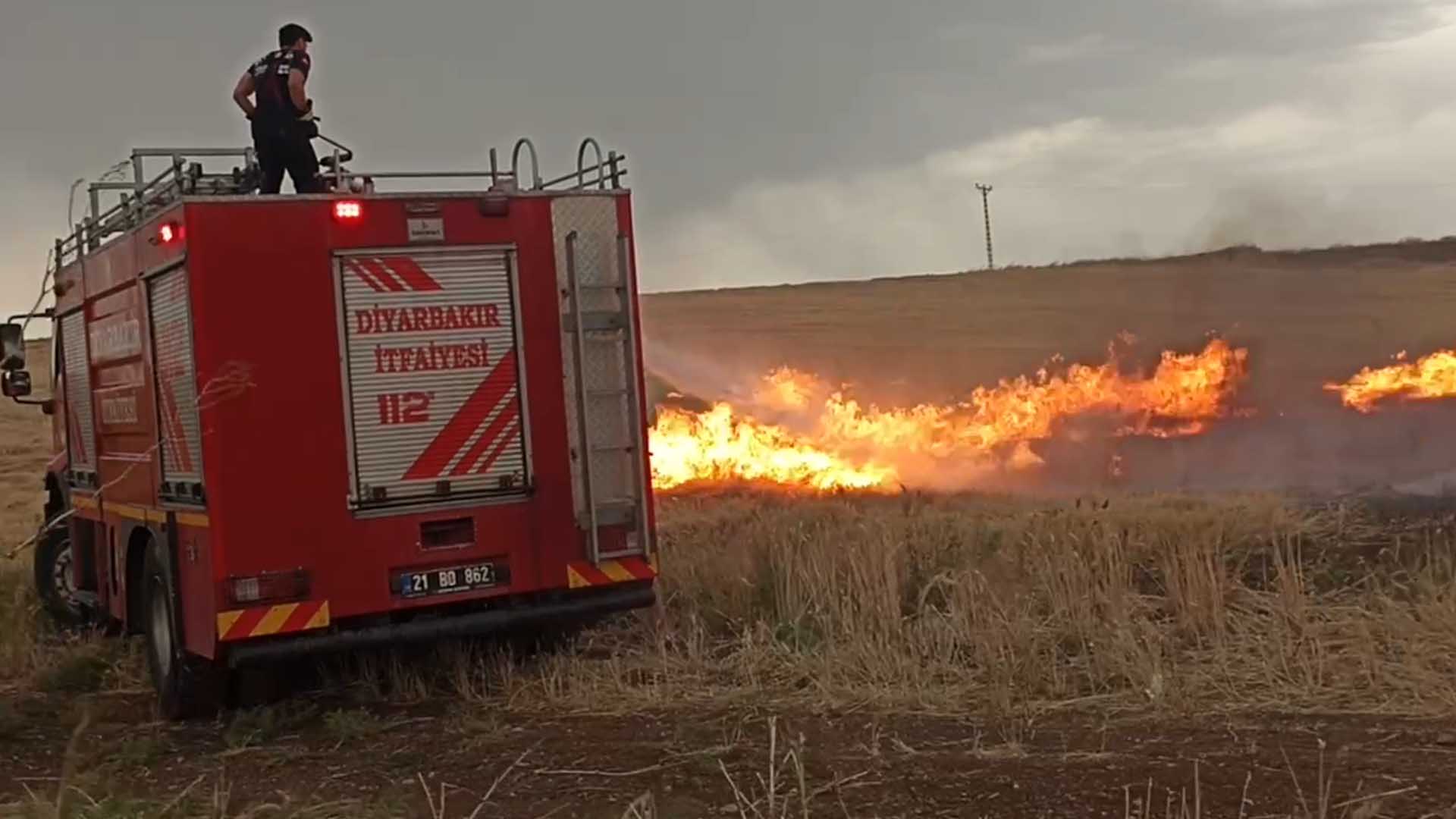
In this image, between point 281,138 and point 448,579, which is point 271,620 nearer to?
point 448,579

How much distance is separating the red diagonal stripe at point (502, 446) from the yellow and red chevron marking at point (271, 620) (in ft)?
3.94

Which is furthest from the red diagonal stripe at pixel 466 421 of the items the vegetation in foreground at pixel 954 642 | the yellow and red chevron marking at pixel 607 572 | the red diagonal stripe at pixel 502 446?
the vegetation in foreground at pixel 954 642

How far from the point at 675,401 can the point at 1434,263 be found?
150 ft

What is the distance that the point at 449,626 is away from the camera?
30.0ft

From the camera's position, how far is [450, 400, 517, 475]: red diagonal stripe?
30.3ft

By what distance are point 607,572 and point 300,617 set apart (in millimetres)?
1826

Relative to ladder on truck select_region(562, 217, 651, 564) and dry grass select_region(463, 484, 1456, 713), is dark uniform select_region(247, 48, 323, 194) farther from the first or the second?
dry grass select_region(463, 484, 1456, 713)

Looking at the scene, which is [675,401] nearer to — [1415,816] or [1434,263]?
[1415,816]

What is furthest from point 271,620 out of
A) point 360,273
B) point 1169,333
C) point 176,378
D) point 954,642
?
point 1169,333

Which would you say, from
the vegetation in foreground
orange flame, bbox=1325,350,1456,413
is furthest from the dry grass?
orange flame, bbox=1325,350,1456,413

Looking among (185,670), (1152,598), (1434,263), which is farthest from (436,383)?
(1434,263)

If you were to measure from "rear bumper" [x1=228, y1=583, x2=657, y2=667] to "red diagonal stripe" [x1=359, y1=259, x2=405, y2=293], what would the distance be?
1977mm

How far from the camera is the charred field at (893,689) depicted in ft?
21.5

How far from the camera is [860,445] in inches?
784
